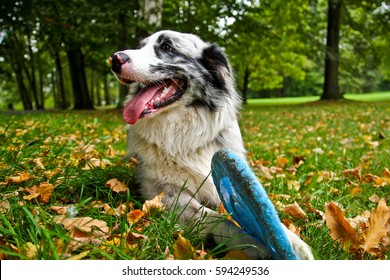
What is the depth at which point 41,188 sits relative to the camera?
2.54 meters

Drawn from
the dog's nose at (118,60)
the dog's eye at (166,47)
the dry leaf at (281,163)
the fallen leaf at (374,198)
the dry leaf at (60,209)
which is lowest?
the dry leaf at (281,163)

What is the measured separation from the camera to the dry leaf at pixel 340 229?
1985 millimetres

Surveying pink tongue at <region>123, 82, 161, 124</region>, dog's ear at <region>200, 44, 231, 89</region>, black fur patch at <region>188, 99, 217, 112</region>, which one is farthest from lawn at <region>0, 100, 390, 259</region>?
dog's ear at <region>200, 44, 231, 89</region>

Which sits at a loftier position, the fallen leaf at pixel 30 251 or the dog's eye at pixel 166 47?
the dog's eye at pixel 166 47

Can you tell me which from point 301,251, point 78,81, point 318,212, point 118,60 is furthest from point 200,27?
point 301,251

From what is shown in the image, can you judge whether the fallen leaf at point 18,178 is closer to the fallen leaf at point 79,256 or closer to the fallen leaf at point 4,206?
the fallen leaf at point 4,206

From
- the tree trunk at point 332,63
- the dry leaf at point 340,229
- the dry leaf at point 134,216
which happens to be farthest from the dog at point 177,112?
the tree trunk at point 332,63

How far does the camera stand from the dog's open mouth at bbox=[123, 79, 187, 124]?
278cm

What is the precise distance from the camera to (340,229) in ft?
6.73

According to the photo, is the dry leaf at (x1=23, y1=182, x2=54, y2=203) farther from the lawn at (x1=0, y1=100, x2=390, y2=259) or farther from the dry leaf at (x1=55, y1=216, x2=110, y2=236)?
the dry leaf at (x1=55, y1=216, x2=110, y2=236)

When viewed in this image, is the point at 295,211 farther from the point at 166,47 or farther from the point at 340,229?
the point at 166,47

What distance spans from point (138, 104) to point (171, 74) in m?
0.33
